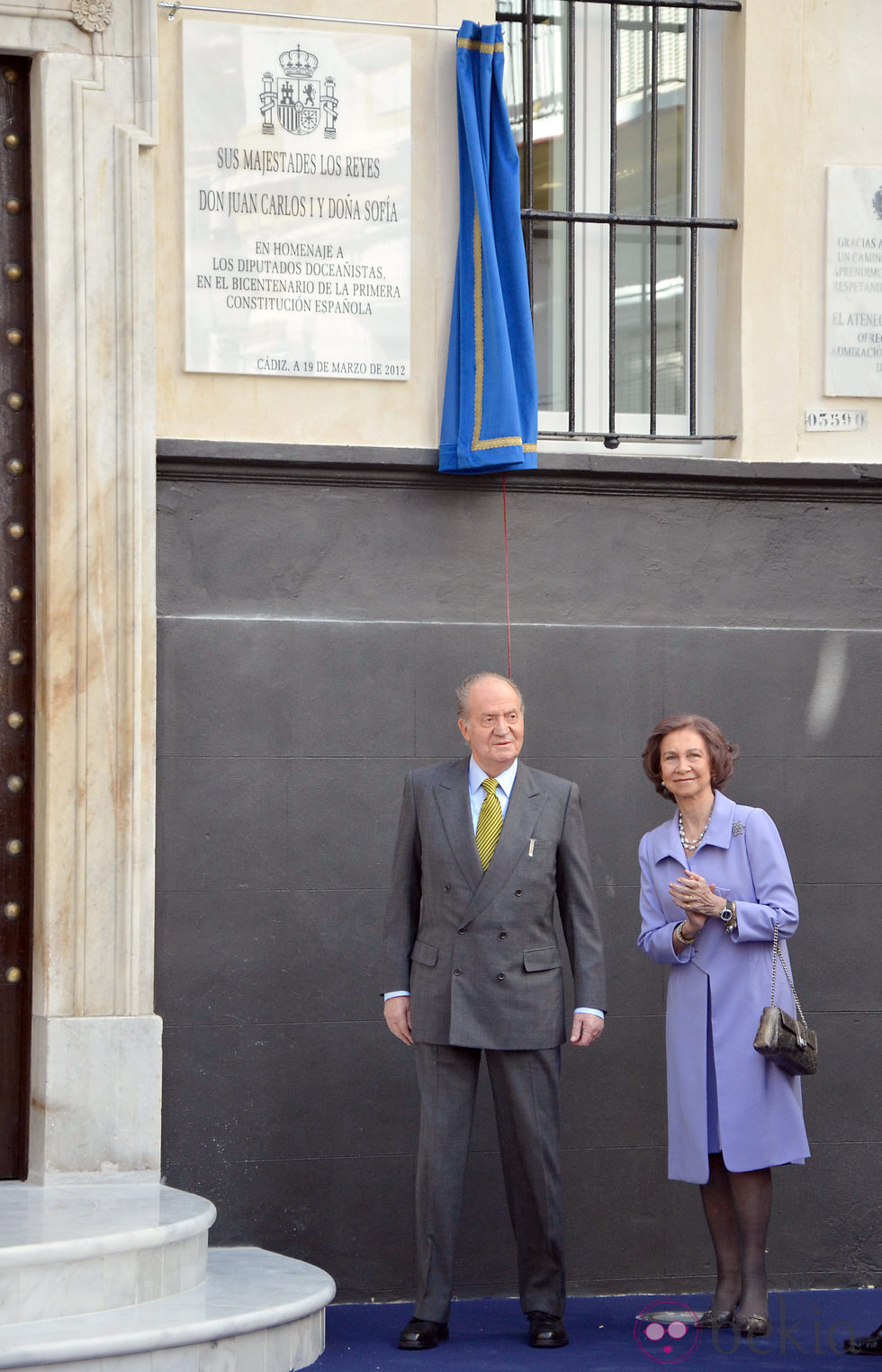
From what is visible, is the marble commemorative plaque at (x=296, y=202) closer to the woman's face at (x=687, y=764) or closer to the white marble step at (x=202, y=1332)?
the woman's face at (x=687, y=764)

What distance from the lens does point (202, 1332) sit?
4.97 m

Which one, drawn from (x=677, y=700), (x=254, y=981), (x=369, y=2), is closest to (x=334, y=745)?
(x=254, y=981)

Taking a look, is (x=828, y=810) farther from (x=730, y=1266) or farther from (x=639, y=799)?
(x=730, y=1266)

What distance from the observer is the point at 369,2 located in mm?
6457

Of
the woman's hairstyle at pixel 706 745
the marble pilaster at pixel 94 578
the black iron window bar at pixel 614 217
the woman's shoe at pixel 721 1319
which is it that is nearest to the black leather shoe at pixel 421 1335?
the woman's shoe at pixel 721 1319

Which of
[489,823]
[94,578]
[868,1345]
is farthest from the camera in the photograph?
[94,578]

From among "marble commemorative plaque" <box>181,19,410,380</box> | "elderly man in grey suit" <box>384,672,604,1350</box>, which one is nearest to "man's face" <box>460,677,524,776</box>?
"elderly man in grey suit" <box>384,672,604,1350</box>

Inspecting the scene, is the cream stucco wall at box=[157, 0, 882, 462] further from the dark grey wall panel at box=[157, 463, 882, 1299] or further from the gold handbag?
the gold handbag

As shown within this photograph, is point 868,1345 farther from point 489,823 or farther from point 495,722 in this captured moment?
point 495,722

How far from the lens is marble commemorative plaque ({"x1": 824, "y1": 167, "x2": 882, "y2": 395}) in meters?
6.82

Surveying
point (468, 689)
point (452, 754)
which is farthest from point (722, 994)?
point (452, 754)

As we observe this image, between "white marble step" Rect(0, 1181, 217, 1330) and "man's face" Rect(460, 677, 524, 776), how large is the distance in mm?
1680

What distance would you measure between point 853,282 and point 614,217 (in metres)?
0.95

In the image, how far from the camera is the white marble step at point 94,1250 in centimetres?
495
